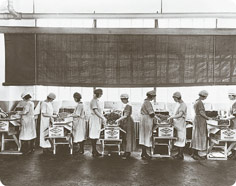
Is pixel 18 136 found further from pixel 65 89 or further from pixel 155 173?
pixel 155 173

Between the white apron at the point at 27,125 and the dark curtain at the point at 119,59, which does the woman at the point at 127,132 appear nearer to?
the dark curtain at the point at 119,59

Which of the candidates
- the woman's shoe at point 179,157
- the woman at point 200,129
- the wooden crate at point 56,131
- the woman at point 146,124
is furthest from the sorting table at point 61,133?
the woman at point 200,129

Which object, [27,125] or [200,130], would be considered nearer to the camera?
[200,130]

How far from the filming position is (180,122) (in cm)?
687

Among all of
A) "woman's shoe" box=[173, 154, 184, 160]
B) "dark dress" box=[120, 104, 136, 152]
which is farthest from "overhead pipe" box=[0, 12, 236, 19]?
"woman's shoe" box=[173, 154, 184, 160]

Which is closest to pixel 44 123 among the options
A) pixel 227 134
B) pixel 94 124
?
pixel 94 124

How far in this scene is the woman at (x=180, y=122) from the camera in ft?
22.2

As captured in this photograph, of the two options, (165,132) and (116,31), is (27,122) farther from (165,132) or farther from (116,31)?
(165,132)

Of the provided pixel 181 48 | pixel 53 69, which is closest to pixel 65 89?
pixel 53 69

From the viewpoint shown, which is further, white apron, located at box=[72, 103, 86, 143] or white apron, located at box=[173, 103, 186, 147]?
white apron, located at box=[72, 103, 86, 143]

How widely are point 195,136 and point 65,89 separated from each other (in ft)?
14.2

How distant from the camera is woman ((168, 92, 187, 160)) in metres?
6.78

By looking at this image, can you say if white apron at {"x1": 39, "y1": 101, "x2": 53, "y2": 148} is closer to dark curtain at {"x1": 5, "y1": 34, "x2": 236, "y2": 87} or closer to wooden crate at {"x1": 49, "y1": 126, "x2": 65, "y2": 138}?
wooden crate at {"x1": 49, "y1": 126, "x2": 65, "y2": 138}
